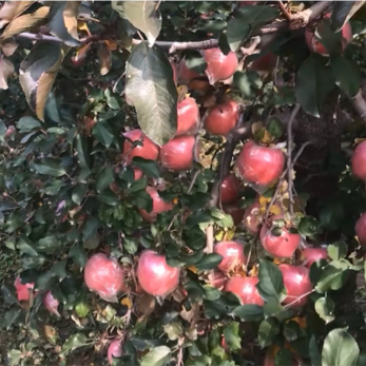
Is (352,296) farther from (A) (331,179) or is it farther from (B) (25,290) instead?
Result: (B) (25,290)

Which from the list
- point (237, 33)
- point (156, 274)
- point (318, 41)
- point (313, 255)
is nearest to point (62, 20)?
point (237, 33)

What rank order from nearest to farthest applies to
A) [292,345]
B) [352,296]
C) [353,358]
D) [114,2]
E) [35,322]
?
[114,2] < [353,358] < [292,345] < [352,296] < [35,322]

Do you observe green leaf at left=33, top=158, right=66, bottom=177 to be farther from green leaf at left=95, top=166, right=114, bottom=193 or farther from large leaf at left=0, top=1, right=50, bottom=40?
large leaf at left=0, top=1, right=50, bottom=40

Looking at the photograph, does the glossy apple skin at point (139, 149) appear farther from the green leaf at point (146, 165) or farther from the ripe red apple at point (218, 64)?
the ripe red apple at point (218, 64)

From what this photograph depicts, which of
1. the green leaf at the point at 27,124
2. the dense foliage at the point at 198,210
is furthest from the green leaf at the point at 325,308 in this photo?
the green leaf at the point at 27,124

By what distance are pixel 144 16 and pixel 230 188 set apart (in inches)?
22.6

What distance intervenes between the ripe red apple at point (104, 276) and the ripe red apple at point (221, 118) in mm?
281

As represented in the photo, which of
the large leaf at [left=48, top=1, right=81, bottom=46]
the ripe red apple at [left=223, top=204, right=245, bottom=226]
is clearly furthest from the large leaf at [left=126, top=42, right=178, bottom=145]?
the ripe red apple at [left=223, top=204, right=245, bottom=226]

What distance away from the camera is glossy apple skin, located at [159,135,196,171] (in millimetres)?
840

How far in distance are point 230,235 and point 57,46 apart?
1.71ft

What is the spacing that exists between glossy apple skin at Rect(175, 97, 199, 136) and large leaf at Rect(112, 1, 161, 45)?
387 millimetres

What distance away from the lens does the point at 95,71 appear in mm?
1082

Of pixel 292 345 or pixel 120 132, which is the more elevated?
pixel 120 132

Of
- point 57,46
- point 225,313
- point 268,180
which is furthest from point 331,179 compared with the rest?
point 57,46
